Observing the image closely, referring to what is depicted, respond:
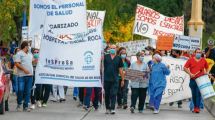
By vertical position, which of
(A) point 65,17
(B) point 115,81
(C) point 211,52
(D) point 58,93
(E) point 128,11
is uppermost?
(E) point 128,11

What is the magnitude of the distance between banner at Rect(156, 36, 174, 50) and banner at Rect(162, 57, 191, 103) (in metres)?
1.33

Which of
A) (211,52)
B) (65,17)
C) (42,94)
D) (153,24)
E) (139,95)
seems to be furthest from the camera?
(153,24)

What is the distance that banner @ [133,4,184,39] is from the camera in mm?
29141

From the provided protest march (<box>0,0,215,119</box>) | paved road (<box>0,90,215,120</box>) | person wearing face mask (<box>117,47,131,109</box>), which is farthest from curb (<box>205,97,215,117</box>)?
person wearing face mask (<box>117,47,131,109</box>)

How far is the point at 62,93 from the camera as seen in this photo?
26.0 metres

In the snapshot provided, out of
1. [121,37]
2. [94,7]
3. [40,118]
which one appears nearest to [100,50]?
[40,118]

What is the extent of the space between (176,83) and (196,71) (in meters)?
2.40

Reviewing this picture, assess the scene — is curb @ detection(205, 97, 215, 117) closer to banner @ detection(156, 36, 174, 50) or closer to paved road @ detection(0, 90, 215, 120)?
paved road @ detection(0, 90, 215, 120)

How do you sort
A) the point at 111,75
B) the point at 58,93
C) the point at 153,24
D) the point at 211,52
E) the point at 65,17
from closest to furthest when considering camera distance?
the point at 65,17, the point at 111,75, the point at 211,52, the point at 58,93, the point at 153,24

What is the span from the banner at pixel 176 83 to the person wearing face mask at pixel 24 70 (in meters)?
4.89

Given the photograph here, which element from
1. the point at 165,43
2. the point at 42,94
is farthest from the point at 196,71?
the point at 42,94

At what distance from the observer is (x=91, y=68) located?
1919cm

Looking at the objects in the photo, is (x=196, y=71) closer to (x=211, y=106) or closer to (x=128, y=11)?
(x=211, y=106)

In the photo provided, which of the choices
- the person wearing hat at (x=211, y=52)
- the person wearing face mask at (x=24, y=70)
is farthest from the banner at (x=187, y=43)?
the person wearing face mask at (x=24, y=70)
